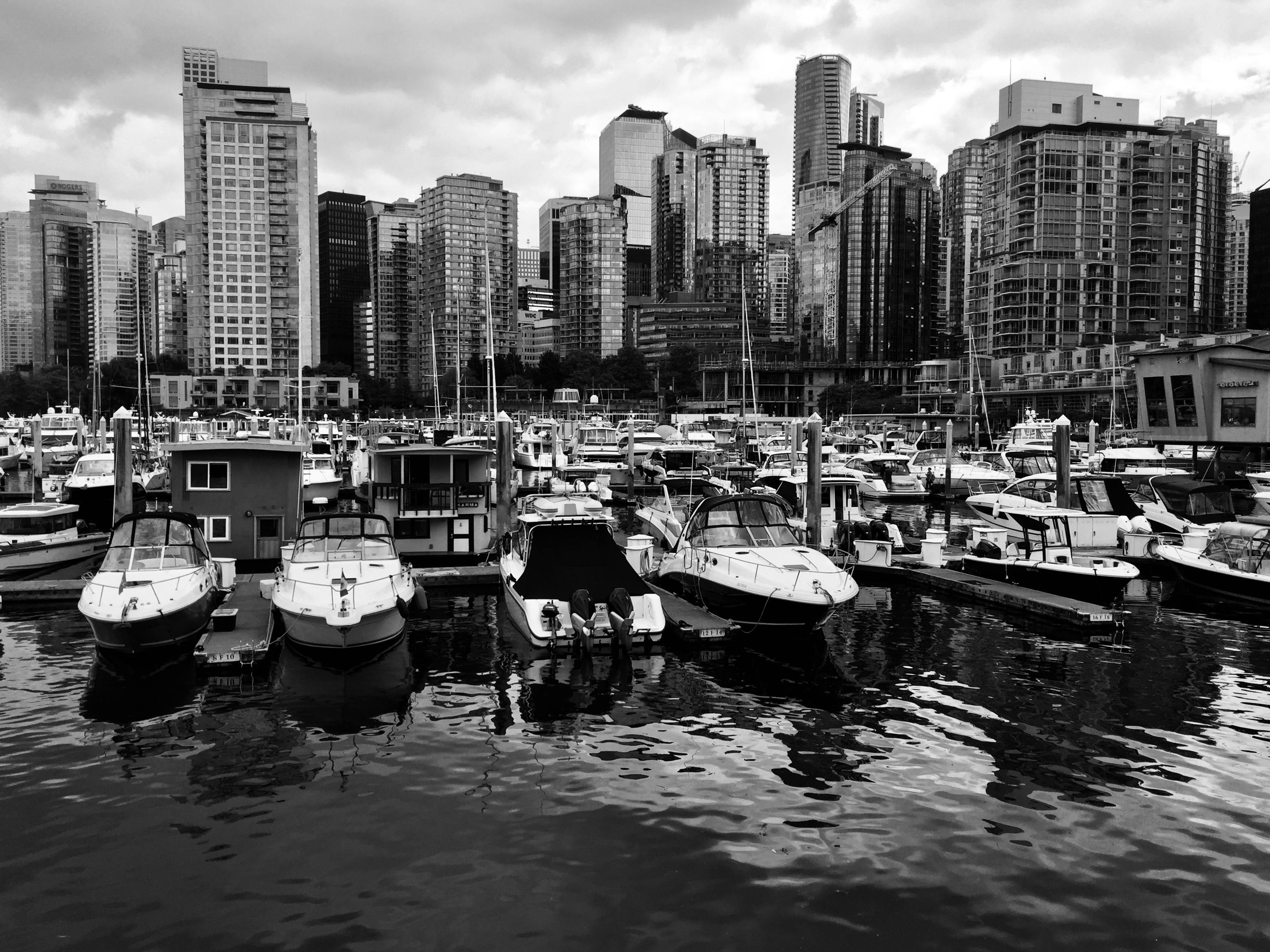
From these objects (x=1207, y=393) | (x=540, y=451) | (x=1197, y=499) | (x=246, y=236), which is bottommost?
(x=1197, y=499)

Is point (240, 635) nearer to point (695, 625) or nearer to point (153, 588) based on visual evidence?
point (153, 588)

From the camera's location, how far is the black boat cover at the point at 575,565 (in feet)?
70.8

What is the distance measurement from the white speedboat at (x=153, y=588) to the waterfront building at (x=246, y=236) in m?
151

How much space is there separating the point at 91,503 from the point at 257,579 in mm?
19591

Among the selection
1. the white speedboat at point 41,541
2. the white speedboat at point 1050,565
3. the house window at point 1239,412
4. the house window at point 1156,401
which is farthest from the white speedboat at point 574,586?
the house window at point 1156,401

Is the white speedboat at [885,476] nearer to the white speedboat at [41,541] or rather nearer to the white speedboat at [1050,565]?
the white speedboat at [1050,565]

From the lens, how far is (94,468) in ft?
142

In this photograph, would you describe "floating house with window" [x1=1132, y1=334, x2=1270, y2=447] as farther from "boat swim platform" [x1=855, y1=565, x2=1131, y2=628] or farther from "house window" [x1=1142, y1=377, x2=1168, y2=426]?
"boat swim platform" [x1=855, y1=565, x2=1131, y2=628]

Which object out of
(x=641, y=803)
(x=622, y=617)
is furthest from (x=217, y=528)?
(x=641, y=803)

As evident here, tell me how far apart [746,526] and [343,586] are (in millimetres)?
10192

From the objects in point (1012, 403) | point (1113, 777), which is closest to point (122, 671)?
point (1113, 777)

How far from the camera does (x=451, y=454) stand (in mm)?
31562

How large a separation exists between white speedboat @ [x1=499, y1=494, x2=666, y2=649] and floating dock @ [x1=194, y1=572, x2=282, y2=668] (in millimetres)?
5367

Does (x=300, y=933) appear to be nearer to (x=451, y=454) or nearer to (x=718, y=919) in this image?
(x=718, y=919)
